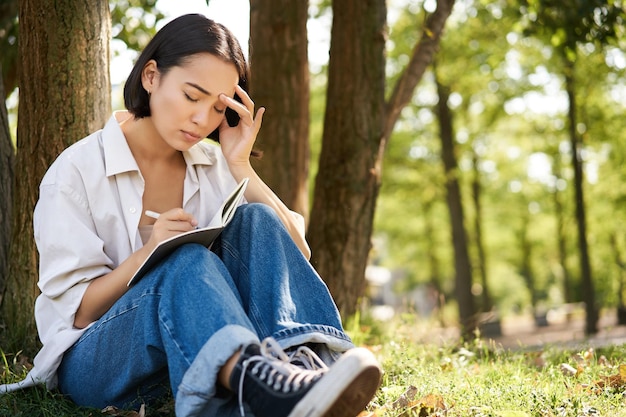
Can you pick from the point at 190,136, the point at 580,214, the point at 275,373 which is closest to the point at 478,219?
the point at 580,214

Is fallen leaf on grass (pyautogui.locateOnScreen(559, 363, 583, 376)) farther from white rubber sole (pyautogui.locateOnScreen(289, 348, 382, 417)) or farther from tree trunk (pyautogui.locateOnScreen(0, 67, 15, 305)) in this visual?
tree trunk (pyautogui.locateOnScreen(0, 67, 15, 305))

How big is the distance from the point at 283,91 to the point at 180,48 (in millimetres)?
3102

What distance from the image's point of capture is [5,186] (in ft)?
14.5

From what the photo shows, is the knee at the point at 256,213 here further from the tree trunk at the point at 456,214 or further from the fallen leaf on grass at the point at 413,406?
the tree trunk at the point at 456,214

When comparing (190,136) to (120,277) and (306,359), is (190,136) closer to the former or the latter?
(120,277)

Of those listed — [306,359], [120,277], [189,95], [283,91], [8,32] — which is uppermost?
[8,32]

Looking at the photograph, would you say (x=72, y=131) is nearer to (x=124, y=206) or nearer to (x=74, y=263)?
(x=124, y=206)

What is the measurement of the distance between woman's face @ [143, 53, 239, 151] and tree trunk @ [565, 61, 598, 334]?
11519 millimetres

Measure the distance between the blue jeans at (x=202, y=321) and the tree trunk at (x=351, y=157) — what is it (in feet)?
9.55

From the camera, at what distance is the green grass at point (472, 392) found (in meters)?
2.72

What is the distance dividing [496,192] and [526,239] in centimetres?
383

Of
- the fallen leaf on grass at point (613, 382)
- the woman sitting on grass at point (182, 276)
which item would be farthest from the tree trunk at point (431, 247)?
the woman sitting on grass at point (182, 276)

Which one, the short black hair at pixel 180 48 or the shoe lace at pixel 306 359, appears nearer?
the shoe lace at pixel 306 359

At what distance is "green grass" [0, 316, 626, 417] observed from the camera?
2.72 metres
